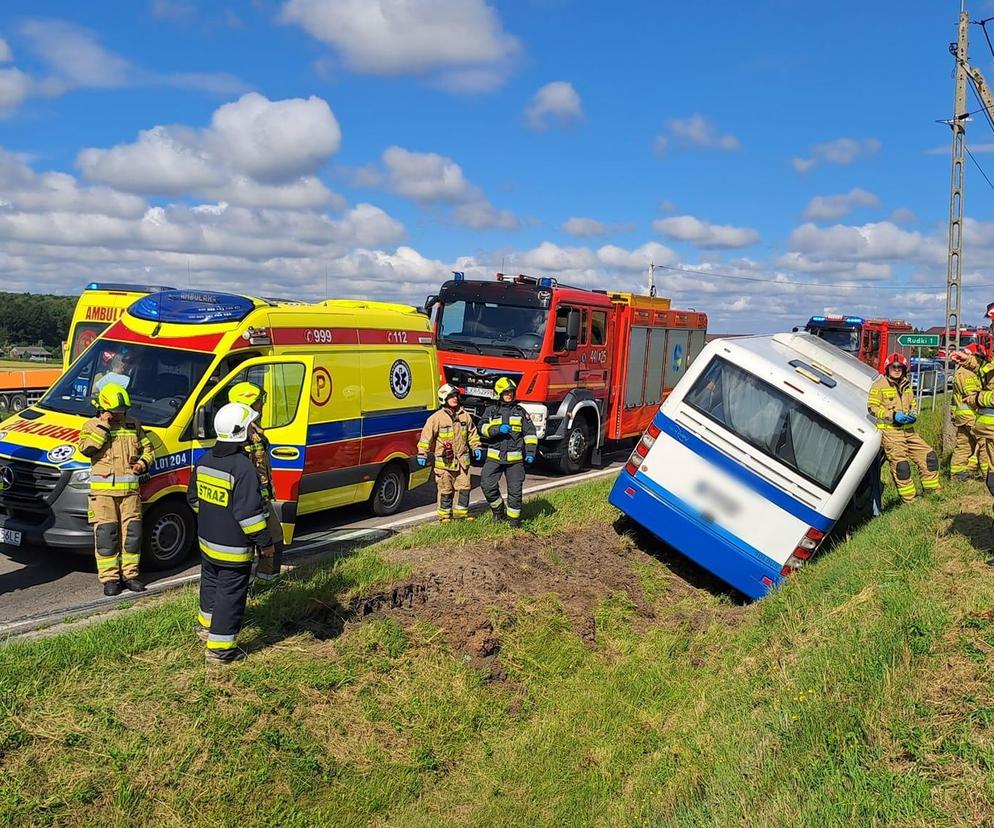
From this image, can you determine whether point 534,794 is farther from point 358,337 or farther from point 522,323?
point 522,323

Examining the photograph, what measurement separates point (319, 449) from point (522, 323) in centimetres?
534

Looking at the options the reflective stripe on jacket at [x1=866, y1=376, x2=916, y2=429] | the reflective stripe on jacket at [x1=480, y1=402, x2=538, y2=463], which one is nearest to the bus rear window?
the reflective stripe on jacket at [x1=866, y1=376, x2=916, y2=429]

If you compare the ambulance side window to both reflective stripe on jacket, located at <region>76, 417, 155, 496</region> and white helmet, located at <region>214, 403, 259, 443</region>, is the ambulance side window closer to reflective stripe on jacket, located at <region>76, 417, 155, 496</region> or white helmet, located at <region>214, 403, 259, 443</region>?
reflective stripe on jacket, located at <region>76, 417, 155, 496</region>

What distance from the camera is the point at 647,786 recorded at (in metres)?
5.38

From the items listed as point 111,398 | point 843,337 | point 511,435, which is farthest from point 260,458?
point 843,337

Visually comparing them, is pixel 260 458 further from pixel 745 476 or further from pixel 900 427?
pixel 900 427

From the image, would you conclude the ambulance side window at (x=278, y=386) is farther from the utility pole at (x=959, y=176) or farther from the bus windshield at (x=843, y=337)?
the bus windshield at (x=843, y=337)

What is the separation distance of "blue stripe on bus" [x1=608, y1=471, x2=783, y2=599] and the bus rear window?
0.93m

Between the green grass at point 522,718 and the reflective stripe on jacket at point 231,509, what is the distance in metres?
0.79

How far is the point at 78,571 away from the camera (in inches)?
307

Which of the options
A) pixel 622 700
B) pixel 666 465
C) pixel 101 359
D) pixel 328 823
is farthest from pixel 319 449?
pixel 328 823

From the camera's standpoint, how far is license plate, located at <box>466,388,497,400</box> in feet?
44.5

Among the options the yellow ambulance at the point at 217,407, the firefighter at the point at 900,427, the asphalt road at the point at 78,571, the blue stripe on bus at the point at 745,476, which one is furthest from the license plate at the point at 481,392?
the firefighter at the point at 900,427

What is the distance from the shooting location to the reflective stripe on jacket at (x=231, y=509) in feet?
17.7
